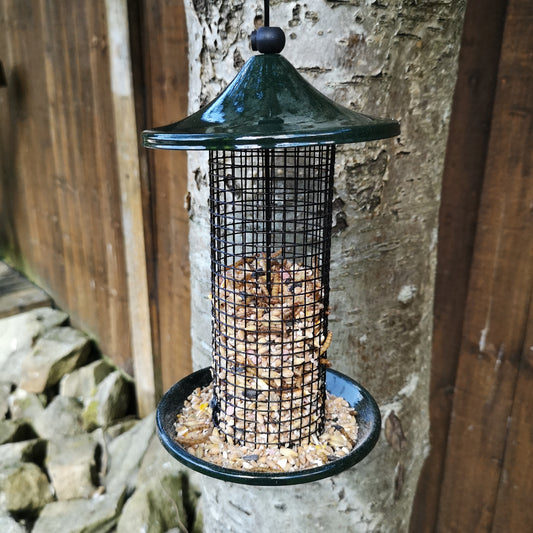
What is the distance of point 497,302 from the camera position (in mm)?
1856

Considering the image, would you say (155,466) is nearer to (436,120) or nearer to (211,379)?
(211,379)

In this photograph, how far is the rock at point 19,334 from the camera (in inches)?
→ 157

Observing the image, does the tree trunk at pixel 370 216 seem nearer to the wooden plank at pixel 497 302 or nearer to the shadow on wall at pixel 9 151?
the wooden plank at pixel 497 302

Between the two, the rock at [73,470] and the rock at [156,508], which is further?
the rock at [73,470]

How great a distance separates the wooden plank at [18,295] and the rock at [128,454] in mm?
1745

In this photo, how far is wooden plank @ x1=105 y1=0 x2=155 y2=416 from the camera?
270 cm

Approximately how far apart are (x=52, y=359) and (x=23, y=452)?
2.42 ft

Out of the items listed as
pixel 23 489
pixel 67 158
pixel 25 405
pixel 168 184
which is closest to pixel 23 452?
pixel 23 489

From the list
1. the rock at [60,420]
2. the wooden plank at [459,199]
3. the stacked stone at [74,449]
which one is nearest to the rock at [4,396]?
the stacked stone at [74,449]

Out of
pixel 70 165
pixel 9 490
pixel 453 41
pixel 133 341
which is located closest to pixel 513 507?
pixel 453 41

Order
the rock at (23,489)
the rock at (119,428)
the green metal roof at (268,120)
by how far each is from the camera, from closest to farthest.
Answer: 1. the green metal roof at (268,120)
2. the rock at (23,489)
3. the rock at (119,428)

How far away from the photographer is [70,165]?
149 inches

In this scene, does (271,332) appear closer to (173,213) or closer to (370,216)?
(370,216)

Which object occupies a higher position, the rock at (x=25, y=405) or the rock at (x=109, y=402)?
the rock at (x=109, y=402)
